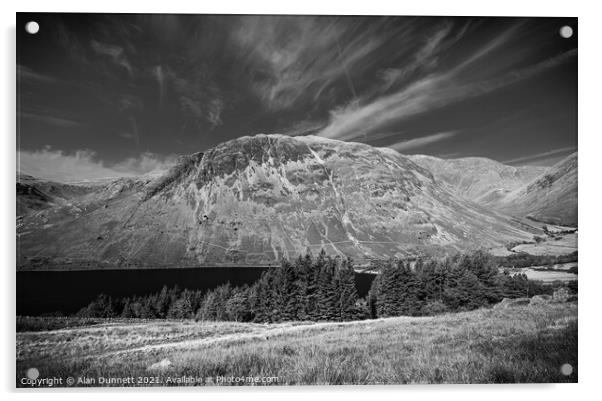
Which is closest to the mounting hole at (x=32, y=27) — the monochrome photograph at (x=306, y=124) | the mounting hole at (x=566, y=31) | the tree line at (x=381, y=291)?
the monochrome photograph at (x=306, y=124)

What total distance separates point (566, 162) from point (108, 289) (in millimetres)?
88271

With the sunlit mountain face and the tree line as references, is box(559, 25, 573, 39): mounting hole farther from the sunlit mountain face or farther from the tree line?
the tree line

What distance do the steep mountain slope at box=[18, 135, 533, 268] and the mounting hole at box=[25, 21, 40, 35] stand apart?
422ft

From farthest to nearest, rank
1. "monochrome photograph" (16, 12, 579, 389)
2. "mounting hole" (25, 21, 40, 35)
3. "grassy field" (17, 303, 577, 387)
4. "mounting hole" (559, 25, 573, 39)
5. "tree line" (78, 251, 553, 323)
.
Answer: "tree line" (78, 251, 553, 323)
"mounting hole" (559, 25, 573, 39)
"mounting hole" (25, 21, 40, 35)
"monochrome photograph" (16, 12, 579, 389)
"grassy field" (17, 303, 577, 387)

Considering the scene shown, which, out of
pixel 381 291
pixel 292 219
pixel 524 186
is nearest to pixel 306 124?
pixel 381 291

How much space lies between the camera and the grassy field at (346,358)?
7.70 m

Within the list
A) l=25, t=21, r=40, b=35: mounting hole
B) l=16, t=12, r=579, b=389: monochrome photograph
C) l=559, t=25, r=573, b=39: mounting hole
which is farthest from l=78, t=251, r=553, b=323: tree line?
l=25, t=21, r=40, b=35: mounting hole

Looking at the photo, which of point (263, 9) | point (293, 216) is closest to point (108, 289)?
point (263, 9)

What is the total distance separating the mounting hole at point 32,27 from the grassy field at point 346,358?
7.51 m

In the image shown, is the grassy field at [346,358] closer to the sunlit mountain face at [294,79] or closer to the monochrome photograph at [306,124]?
the monochrome photograph at [306,124]

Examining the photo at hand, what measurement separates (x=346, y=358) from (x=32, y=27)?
1128cm

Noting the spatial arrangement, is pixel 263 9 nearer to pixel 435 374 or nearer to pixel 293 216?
pixel 435 374

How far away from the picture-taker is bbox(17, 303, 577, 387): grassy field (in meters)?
7.70

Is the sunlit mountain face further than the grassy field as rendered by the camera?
Yes
